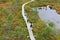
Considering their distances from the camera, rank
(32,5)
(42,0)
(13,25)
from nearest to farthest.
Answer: (13,25) < (32,5) < (42,0)

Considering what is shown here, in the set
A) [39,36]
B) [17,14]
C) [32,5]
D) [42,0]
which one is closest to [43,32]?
[39,36]

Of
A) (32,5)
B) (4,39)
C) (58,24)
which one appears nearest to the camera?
(4,39)

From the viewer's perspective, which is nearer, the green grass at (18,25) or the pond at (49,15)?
the green grass at (18,25)

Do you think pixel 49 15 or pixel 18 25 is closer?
pixel 18 25

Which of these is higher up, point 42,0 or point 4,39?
point 42,0

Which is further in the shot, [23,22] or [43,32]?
[23,22]

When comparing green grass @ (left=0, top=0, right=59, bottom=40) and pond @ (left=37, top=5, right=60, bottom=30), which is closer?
green grass @ (left=0, top=0, right=59, bottom=40)

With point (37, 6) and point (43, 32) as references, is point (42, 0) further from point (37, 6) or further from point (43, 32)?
point (43, 32)
